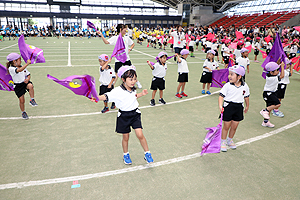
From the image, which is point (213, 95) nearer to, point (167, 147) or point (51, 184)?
point (167, 147)

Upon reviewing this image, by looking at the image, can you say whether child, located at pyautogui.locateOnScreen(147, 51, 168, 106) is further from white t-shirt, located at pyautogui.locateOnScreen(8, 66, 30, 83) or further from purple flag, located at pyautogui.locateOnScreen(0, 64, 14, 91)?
purple flag, located at pyautogui.locateOnScreen(0, 64, 14, 91)

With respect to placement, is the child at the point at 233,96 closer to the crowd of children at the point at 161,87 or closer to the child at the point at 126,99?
the crowd of children at the point at 161,87

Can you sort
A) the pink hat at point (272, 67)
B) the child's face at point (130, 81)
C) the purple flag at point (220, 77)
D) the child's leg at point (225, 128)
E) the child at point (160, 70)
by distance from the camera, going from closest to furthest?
1. the child's face at point (130, 81)
2. the child's leg at point (225, 128)
3. the pink hat at point (272, 67)
4. the child at point (160, 70)
5. the purple flag at point (220, 77)

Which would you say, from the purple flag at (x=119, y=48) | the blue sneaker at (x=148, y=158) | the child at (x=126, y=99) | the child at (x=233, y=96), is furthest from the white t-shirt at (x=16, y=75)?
the child at (x=233, y=96)

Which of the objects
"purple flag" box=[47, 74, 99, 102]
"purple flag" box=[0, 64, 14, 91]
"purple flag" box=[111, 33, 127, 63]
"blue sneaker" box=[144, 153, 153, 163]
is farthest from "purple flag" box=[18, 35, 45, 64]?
"blue sneaker" box=[144, 153, 153, 163]

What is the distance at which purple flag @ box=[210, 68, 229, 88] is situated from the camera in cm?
737

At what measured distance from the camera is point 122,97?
358 cm

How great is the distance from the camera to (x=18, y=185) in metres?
3.33

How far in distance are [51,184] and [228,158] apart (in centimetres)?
322

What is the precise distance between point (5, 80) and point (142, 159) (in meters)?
4.37

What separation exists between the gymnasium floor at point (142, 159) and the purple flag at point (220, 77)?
1146 mm

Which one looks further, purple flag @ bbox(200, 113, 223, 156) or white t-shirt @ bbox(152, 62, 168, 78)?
white t-shirt @ bbox(152, 62, 168, 78)

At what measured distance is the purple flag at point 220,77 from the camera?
7.37 meters

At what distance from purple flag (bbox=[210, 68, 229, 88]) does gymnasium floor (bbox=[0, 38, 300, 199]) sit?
115 centimetres
